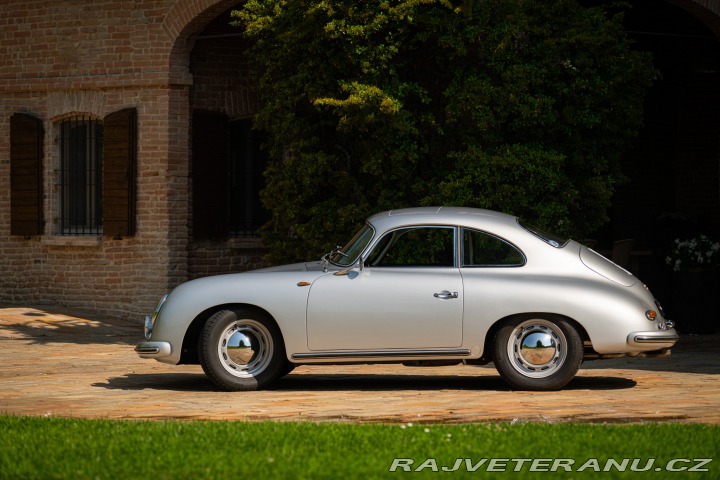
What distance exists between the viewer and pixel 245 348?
10.2 metres

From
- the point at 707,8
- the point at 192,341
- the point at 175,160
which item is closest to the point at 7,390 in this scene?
the point at 192,341

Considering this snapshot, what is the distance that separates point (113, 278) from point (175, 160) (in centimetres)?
194

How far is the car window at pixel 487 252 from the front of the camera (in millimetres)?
10164

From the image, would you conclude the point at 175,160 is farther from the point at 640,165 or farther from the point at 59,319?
the point at 640,165

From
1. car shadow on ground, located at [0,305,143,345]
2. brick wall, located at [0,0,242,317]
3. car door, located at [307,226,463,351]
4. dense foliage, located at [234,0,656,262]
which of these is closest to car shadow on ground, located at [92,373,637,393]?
car door, located at [307,226,463,351]

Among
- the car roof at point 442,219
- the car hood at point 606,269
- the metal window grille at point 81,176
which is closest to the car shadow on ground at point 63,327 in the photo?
the metal window grille at point 81,176

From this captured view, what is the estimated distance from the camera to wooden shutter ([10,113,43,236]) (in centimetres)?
1888

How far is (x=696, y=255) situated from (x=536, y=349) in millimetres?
7073

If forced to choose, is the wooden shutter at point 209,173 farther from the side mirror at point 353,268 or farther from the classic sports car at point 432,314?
the side mirror at point 353,268

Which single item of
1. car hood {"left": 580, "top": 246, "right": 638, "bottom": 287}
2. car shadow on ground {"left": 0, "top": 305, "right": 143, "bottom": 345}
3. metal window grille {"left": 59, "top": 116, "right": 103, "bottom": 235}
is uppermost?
metal window grille {"left": 59, "top": 116, "right": 103, "bottom": 235}

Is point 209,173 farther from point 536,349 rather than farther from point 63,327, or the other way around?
point 536,349

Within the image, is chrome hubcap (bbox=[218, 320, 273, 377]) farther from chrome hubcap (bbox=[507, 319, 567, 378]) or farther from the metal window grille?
the metal window grille

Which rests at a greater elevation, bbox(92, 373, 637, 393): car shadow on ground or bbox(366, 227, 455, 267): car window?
bbox(366, 227, 455, 267): car window

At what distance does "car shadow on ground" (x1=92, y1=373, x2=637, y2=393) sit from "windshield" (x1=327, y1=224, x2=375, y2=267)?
1031 mm
